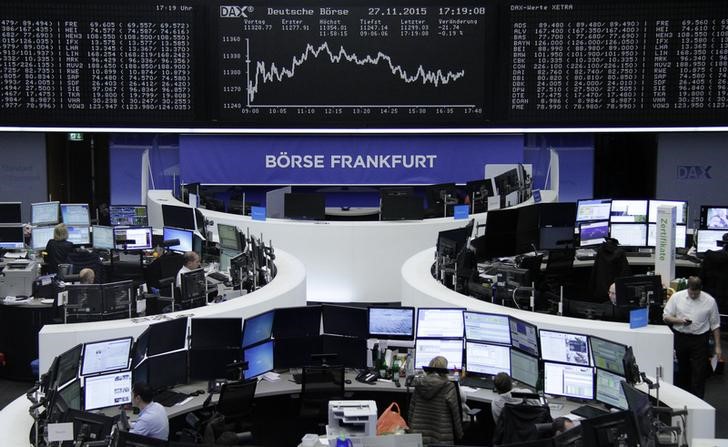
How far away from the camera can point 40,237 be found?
13.5 meters

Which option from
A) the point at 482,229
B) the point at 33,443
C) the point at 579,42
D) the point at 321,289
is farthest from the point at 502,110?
the point at 33,443

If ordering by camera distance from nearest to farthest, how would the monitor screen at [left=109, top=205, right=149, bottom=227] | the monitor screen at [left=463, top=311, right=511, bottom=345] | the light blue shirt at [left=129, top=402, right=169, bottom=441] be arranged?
the light blue shirt at [left=129, top=402, right=169, bottom=441]
the monitor screen at [left=463, top=311, right=511, bottom=345]
the monitor screen at [left=109, top=205, right=149, bottom=227]

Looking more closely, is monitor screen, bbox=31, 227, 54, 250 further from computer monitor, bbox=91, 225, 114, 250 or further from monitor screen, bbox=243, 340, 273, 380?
monitor screen, bbox=243, 340, 273, 380

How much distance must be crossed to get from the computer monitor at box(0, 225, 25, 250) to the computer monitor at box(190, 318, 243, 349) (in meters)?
6.47

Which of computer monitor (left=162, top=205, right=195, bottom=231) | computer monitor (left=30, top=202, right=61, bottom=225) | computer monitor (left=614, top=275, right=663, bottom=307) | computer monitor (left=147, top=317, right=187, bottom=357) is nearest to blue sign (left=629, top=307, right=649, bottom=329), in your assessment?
computer monitor (left=614, top=275, right=663, bottom=307)

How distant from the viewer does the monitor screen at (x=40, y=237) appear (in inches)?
532

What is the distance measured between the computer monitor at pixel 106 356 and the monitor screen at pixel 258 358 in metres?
1.04

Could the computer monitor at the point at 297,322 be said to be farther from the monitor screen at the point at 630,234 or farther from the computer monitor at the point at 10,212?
the computer monitor at the point at 10,212

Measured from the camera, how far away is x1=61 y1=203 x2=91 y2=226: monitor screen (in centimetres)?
1412

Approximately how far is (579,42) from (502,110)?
122cm

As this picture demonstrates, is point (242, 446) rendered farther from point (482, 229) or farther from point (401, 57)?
point (482, 229)

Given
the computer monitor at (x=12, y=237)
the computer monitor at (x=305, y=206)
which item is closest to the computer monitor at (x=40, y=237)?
the computer monitor at (x=12, y=237)

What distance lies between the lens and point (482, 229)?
43.7ft

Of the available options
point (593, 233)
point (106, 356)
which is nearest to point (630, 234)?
point (593, 233)
